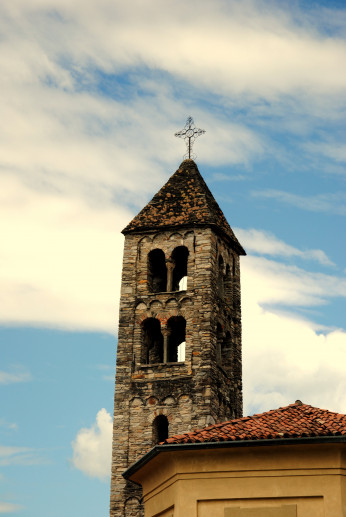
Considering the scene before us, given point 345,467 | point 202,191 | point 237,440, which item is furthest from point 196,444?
point 202,191

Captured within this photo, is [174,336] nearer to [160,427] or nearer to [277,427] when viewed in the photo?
[160,427]

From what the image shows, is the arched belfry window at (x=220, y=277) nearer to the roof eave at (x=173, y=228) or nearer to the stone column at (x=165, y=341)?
the roof eave at (x=173, y=228)

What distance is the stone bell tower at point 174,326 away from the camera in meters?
34.1

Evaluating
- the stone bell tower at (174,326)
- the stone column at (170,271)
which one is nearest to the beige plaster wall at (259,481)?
the stone bell tower at (174,326)

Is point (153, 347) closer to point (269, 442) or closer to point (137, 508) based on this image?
point (137, 508)

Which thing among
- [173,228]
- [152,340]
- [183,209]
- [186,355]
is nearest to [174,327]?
[152,340]

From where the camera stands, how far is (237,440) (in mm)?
17438

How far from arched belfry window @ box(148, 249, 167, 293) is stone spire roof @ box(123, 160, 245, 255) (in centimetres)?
106

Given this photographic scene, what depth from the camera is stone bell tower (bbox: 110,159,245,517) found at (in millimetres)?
34062

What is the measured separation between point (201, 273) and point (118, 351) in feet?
13.7

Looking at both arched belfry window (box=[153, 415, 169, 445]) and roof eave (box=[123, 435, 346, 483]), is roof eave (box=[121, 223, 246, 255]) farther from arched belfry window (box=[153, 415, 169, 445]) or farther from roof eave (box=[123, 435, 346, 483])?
roof eave (box=[123, 435, 346, 483])

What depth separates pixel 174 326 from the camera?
3659cm

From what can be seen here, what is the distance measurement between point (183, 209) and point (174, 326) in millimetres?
4653

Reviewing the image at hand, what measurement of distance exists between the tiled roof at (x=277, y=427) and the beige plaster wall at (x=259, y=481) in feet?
0.74
